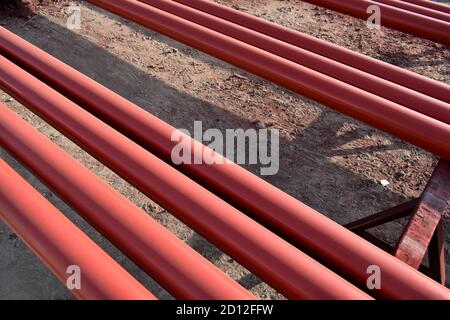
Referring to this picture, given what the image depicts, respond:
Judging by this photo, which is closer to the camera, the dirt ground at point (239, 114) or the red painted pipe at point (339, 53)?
the red painted pipe at point (339, 53)

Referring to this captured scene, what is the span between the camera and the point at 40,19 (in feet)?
16.6

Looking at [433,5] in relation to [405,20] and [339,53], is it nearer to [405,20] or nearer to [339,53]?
[405,20]

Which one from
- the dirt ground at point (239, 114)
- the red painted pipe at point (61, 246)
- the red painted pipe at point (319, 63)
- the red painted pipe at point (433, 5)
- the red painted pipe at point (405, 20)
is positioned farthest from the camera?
the red painted pipe at point (433, 5)

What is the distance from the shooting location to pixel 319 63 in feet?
9.43

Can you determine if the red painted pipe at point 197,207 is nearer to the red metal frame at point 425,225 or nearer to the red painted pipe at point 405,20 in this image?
the red metal frame at point 425,225

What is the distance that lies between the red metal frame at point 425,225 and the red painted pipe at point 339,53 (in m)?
0.59

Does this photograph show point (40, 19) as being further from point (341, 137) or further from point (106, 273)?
point (106, 273)

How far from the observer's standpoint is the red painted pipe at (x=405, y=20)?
133 inches

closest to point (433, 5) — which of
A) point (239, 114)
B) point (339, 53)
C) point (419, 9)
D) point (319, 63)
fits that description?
point (419, 9)

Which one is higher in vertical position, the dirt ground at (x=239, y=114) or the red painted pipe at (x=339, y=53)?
the red painted pipe at (x=339, y=53)

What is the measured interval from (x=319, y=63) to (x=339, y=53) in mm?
277

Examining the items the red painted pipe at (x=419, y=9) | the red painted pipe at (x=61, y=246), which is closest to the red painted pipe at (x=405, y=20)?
the red painted pipe at (x=419, y=9)
